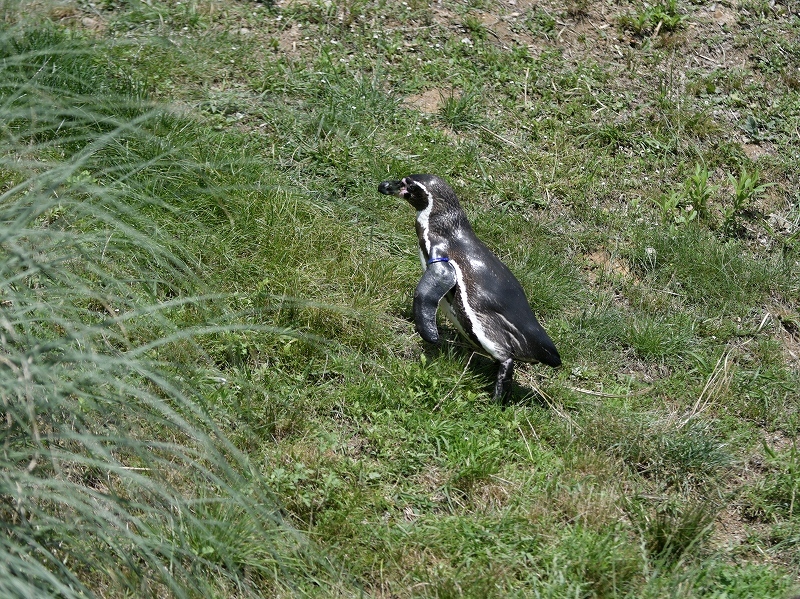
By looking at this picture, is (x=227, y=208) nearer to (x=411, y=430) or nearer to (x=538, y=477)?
(x=411, y=430)

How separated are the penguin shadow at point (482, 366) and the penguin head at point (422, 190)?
75 cm

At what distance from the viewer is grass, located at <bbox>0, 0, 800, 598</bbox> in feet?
11.5

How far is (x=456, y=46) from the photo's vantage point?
7.41 metres

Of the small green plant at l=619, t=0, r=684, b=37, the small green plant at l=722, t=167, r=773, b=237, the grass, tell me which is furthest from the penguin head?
the small green plant at l=619, t=0, r=684, b=37

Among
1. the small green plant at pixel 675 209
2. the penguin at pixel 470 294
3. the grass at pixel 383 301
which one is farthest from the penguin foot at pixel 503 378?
the small green plant at pixel 675 209

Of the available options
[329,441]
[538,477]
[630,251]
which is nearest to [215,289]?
[329,441]

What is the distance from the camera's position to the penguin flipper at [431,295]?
486cm

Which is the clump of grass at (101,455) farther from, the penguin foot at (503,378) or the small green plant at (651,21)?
the small green plant at (651,21)

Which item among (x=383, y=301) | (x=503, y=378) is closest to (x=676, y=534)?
(x=503, y=378)

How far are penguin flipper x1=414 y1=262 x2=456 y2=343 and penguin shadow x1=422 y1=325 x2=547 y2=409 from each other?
17 centimetres

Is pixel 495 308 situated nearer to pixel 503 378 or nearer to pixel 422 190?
pixel 503 378

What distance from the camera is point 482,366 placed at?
201 inches

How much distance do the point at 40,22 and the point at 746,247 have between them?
15.5ft

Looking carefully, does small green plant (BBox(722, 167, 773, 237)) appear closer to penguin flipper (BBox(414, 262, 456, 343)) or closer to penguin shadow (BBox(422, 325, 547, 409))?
penguin shadow (BBox(422, 325, 547, 409))
